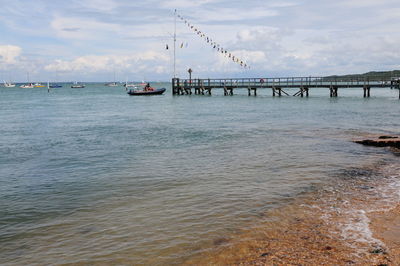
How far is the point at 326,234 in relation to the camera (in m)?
7.55

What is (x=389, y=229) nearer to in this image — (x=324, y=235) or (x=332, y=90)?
(x=324, y=235)

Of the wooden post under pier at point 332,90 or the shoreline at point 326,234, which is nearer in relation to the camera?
the shoreline at point 326,234

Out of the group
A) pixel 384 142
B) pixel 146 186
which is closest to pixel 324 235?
pixel 146 186

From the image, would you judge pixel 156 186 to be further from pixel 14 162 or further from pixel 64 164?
pixel 14 162

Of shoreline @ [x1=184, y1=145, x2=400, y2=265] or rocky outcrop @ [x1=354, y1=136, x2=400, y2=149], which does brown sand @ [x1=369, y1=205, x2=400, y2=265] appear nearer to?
shoreline @ [x1=184, y1=145, x2=400, y2=265]

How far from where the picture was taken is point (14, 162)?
15.9 metres

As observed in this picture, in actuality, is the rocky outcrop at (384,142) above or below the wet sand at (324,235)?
above

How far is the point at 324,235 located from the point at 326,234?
8 cm

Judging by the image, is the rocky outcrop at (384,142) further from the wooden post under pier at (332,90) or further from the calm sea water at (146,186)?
the wooden post under pier at (332,90)

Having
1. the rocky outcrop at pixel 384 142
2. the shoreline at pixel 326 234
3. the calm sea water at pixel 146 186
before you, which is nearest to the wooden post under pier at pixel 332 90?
the calm sea water at pixel 146 186

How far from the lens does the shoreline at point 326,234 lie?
21.3 feet

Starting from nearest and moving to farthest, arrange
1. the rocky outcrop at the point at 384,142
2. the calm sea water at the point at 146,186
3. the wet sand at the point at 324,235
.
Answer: the wet sand at the point at 324,235, the calm sea water at the point at 146,186, the rocky outcrop at the point at 384,142

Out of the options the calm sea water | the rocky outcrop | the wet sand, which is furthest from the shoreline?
the rocky outcrop

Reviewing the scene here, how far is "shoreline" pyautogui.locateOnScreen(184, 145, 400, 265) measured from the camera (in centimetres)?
648
